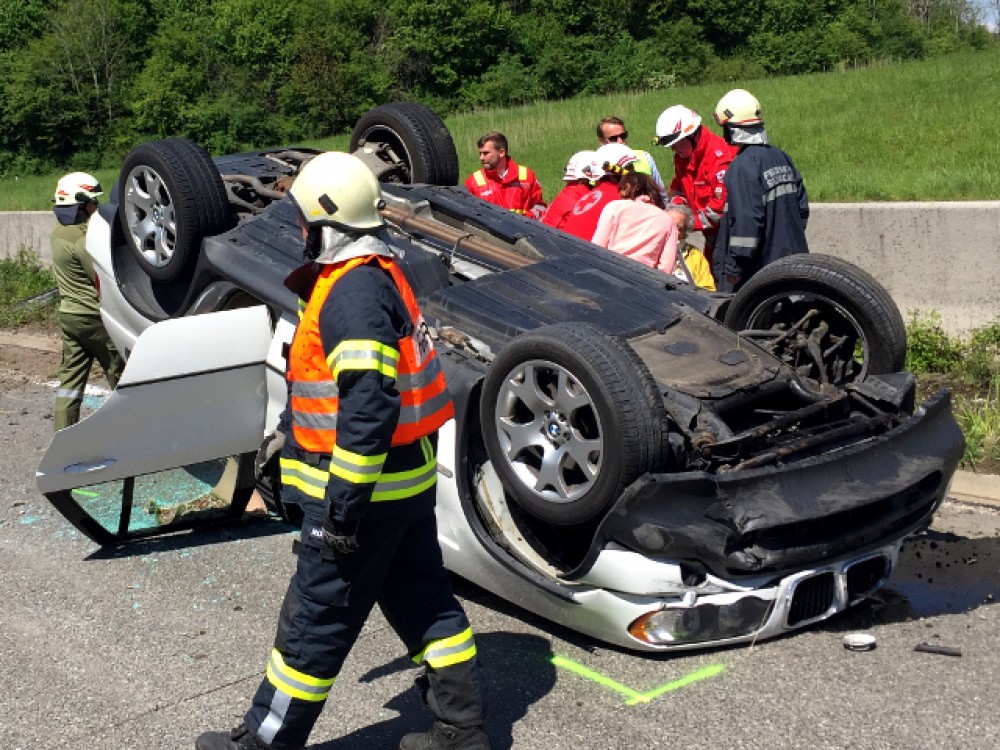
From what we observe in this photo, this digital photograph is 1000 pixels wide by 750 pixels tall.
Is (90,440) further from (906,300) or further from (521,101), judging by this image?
(521,101)

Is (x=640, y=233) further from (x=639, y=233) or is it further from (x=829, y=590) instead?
(x=829, y=590)

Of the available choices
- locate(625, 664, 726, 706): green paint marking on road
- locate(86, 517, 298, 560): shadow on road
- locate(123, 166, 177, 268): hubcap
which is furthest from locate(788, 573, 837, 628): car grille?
locate(123, 166, 177, 268): hubcap

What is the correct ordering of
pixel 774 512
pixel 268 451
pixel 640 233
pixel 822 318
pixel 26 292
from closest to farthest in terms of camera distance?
pixel 774 512, pixel 268 451, pixel 822 318, pixel 640 233, pixel 26 292

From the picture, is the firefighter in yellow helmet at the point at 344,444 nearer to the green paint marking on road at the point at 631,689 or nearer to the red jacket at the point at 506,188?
the green paint marking on road at the point at 631,689

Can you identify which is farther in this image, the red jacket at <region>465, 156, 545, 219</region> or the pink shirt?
the red jacket at <region>465, 156, 545, 219</region>

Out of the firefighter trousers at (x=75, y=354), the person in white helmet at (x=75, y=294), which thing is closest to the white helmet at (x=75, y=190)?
the person in white helmet at (x=75, y=294)

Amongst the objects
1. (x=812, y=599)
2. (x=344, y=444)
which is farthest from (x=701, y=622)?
(x=344, y=444)

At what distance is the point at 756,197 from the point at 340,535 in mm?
4084

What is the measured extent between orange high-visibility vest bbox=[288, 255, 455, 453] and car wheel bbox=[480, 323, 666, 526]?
27.7 inches

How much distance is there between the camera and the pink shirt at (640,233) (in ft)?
21.4

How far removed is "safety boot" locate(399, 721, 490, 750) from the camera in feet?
13.1

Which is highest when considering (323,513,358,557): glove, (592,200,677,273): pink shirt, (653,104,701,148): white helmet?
(653,104,701,148): white helmet

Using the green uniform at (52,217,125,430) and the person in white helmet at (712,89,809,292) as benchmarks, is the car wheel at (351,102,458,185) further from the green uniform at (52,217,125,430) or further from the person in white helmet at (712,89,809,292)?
the green uniform at (52,217,125,430)

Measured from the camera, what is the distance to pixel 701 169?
8094mm
